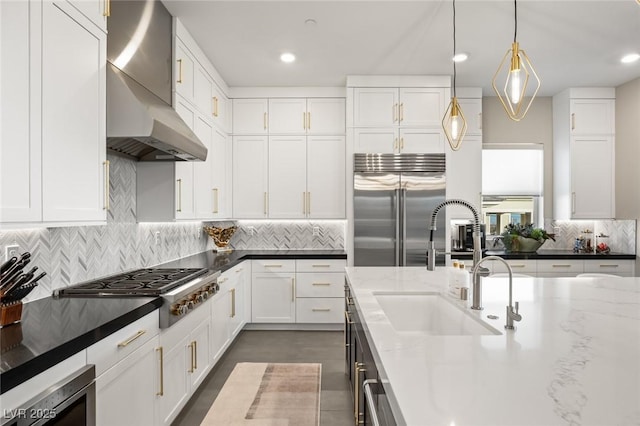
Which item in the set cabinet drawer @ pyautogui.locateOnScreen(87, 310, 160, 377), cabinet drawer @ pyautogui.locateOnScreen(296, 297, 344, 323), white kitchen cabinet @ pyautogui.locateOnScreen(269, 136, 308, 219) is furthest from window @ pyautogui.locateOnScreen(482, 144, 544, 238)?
cabinet drawer @ pyautogui.locateOnScreen(87, 310, 160, 377)

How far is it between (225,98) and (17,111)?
10.7 feet

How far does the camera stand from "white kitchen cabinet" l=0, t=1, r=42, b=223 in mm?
1375

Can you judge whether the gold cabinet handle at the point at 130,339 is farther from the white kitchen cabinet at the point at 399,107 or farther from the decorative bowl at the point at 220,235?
the white kitchen cabinet at the point at 399,107

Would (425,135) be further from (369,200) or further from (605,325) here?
(605,325)

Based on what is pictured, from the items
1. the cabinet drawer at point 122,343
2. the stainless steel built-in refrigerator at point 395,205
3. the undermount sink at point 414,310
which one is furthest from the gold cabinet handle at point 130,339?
the stainless steel built-in refrigerator at point 395,205

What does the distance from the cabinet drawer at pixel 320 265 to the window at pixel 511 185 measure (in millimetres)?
2104

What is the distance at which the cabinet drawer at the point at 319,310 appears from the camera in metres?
4.48

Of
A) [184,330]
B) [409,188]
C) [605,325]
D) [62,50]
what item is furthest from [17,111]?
[409,188]

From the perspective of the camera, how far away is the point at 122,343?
1663 mm

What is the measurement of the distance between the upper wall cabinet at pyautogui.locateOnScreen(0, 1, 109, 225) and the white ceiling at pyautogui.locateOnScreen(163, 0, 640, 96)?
1318 mm

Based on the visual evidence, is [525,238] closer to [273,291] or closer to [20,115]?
[273,291]

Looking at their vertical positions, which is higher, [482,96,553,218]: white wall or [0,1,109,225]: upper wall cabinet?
[482,96,553,218]: white wall

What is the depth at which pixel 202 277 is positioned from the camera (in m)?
2.74

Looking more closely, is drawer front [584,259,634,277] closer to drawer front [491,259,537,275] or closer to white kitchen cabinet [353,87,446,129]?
drawer front [491,259,537,275]
